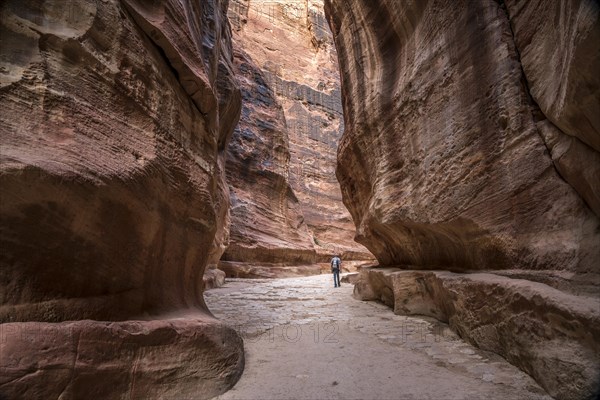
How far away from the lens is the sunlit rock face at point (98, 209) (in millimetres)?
2326

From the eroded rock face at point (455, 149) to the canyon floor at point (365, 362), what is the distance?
4.47 feet

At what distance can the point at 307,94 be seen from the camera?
39875mm

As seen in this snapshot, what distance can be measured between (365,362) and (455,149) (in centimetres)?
370

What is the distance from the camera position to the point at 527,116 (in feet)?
13.8

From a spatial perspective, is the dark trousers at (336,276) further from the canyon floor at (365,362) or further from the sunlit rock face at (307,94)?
the sunlit rock face at (307,94)

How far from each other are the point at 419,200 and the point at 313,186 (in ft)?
93.5

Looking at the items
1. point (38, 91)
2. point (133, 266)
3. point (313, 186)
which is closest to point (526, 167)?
point (133, 266)

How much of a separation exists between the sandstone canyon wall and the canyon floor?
35 centimetres

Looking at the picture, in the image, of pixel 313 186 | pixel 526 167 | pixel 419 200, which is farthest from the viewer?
pixel 313 186

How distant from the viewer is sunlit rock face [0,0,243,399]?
2.33m

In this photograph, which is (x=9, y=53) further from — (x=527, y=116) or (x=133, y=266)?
(x=527, y=116)

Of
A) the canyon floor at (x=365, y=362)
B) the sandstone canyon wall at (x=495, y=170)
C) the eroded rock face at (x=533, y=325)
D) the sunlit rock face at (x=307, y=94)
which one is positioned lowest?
the canyon floor at (x=365, y=362)

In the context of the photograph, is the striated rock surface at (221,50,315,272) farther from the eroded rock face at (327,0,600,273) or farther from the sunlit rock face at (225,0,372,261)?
the eroded rock face at (327,0,600,273)

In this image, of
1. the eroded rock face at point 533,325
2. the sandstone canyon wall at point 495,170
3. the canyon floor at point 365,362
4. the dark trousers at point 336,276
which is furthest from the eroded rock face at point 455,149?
the dark trousers at point 336,276
